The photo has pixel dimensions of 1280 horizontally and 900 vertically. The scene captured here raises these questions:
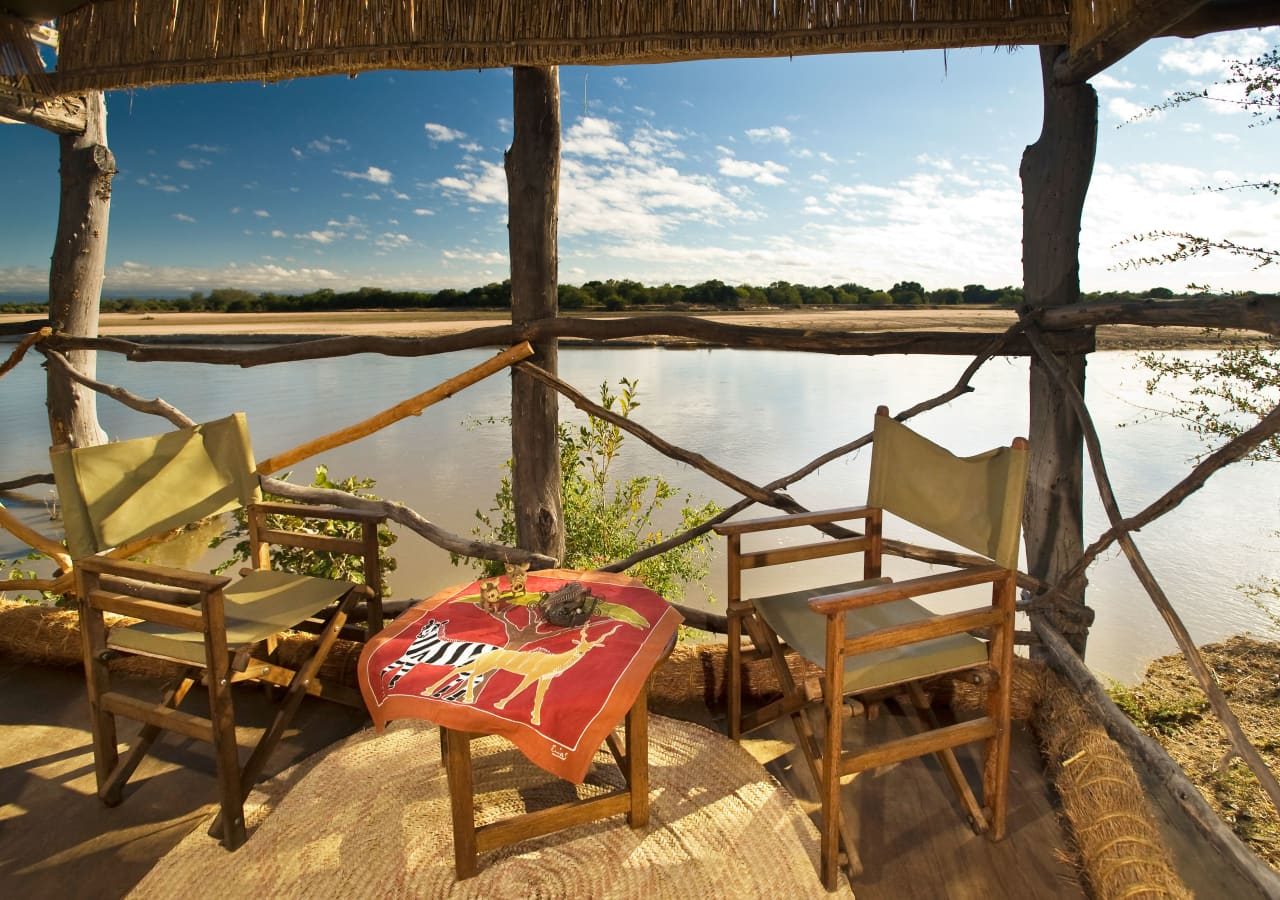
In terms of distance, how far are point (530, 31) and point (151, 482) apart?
191 cm

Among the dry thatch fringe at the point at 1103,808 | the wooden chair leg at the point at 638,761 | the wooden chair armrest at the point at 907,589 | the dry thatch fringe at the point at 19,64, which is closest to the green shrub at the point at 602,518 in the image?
the wooden chair leg at the point at 638,761

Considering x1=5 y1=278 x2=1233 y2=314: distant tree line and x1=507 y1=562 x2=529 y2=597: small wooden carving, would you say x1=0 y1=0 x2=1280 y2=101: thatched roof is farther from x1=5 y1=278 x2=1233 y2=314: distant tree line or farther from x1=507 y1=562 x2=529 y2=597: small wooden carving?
x1=507 y1=562 x2=529 y2=597: small wooden carving

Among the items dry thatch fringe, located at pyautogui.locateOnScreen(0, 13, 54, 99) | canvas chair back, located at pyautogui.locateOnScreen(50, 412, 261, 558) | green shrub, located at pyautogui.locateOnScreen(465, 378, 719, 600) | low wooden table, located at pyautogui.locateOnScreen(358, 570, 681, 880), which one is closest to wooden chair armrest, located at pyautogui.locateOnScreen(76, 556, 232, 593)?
canvas chair back, located at pyautogui.locateOnScreen(50, 412, 261, 558)

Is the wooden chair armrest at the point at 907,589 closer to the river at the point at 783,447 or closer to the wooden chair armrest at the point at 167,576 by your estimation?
A: the river at the point at 783,447

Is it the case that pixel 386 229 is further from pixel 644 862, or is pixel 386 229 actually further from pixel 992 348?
pixel 644 862

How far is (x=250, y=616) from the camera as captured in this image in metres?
1.98

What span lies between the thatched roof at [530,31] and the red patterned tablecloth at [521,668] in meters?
1.80

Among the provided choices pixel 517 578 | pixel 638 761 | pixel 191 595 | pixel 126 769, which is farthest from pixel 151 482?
pixel 638 761

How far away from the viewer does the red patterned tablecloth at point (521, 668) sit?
1.32 metres

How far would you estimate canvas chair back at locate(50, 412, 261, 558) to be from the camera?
1978 millimetres

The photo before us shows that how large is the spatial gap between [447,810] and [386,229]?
296 inches

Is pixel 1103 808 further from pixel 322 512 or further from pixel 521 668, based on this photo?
pixel 322 512

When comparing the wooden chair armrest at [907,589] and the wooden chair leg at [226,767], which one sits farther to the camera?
the wooden chair leg at [226,767]

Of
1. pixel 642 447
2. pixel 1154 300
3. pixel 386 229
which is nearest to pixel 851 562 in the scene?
pixel 642 447
